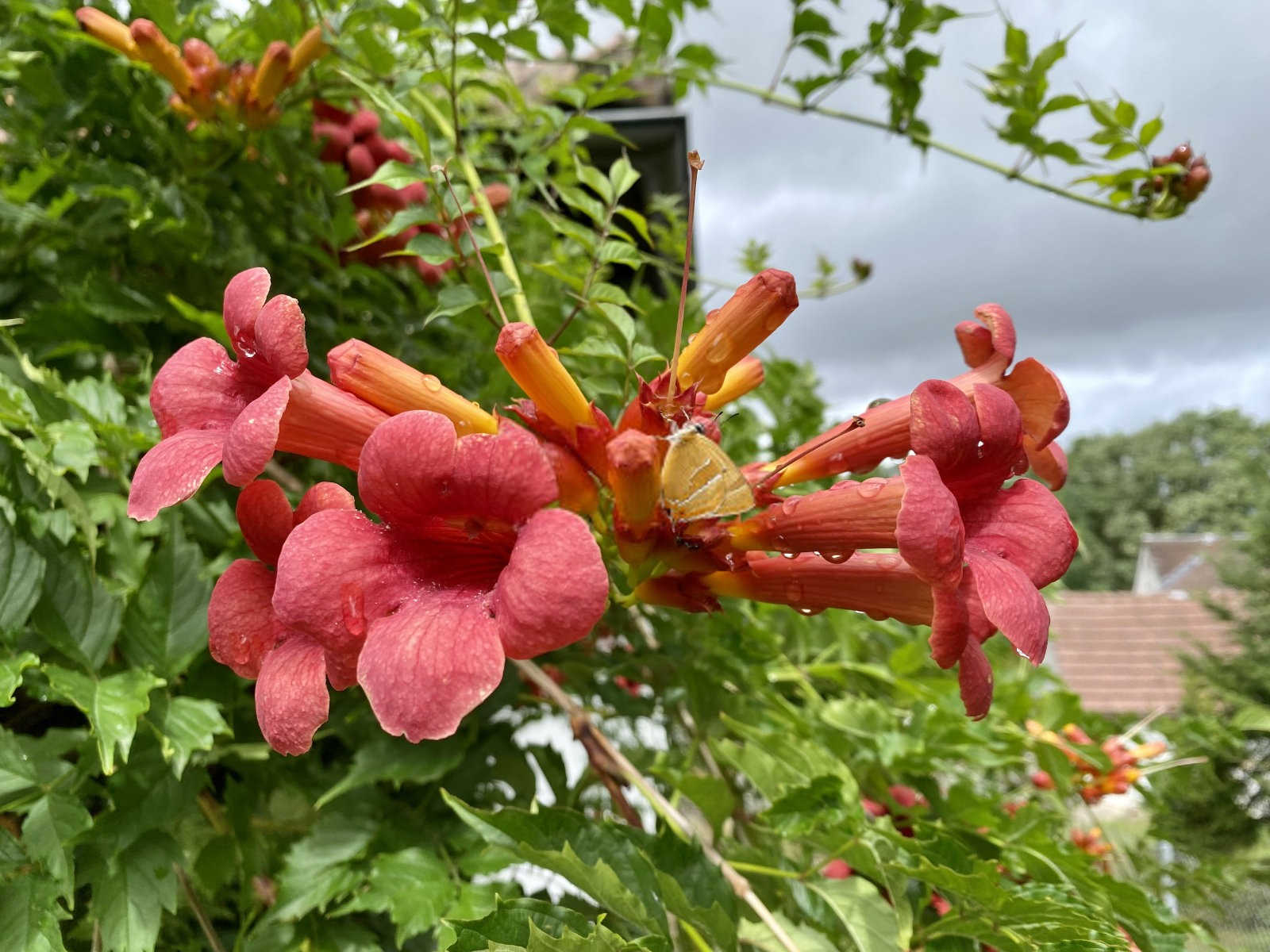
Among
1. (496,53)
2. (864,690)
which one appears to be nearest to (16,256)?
(496,53)

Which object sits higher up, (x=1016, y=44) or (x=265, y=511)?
(x=1016, y=44)

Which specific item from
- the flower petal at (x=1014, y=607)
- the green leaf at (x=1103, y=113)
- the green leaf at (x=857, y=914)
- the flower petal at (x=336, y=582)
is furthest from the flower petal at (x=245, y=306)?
the green leaf at (x=1103, y=113)

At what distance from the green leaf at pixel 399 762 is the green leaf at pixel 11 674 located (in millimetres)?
371

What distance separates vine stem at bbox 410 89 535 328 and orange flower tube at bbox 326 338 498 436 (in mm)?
178

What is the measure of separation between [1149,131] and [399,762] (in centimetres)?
157

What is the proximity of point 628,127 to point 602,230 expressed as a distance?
2406 mm

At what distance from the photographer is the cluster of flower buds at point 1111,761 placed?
1734 mm

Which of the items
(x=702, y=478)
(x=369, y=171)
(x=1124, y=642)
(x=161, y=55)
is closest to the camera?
(x=702, y=478)

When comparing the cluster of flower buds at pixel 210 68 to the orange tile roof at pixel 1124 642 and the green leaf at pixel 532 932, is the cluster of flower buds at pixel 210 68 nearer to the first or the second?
the green leaf at pixel 532 932

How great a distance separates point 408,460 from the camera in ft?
1.78

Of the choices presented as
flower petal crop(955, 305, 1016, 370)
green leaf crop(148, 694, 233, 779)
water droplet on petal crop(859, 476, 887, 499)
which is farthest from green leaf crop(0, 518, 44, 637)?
flower petal crop(955, 305, 1016, 370)

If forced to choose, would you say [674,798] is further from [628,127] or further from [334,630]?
[628,127]

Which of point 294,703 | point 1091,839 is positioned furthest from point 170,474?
point 1091,839

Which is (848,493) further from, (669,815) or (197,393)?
(197,393)
